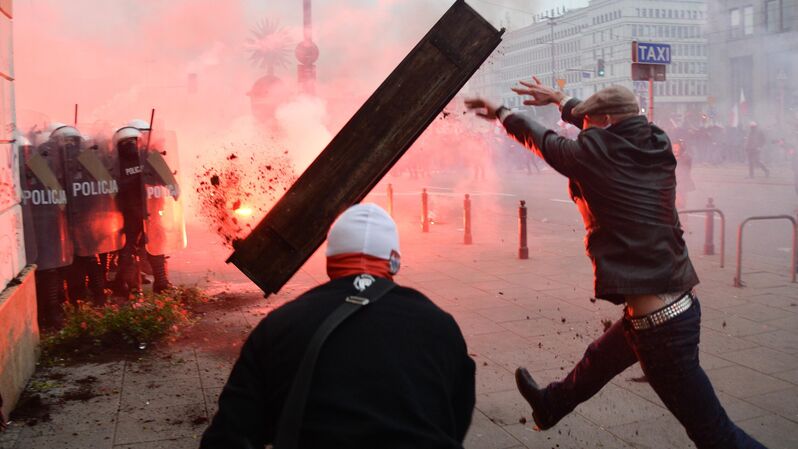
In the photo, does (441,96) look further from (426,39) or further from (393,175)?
(393,175)

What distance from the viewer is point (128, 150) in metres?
8.03

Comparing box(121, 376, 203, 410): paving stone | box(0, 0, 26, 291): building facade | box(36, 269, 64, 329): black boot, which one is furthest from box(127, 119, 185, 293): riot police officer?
box(121, 376, 203, 410): paving stone

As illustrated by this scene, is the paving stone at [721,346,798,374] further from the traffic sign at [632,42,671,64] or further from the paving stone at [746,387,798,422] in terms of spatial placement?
the traffic sign at [632,42,671,64]

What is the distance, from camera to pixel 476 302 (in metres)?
7.69

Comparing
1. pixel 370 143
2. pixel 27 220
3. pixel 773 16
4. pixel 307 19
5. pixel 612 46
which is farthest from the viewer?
pixel 612 46

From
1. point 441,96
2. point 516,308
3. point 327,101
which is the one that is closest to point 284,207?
point 441,96

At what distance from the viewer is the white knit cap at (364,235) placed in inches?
76.6

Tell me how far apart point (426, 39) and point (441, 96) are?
290mm

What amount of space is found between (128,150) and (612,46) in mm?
64166

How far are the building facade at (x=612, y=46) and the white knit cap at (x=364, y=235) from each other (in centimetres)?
5271

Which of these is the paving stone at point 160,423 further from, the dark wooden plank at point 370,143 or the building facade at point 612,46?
the building facade at point 612,46

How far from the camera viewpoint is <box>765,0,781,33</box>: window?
36.9 metres

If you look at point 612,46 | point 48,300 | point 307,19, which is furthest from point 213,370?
point 612,46

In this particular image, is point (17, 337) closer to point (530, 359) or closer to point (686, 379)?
point (530, 359)
